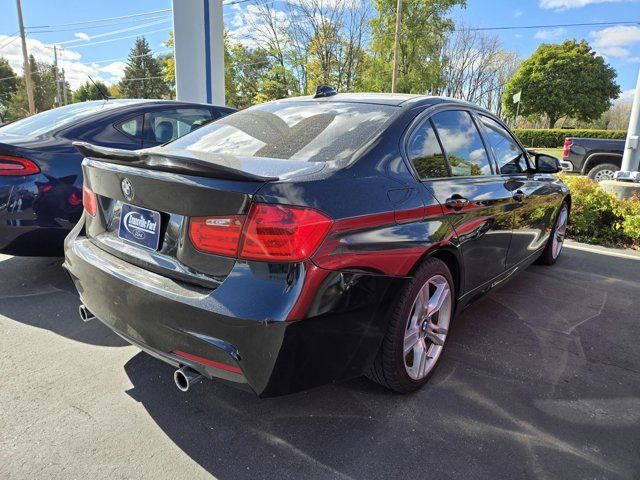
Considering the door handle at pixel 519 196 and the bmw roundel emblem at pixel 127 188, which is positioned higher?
the bmw roundel emblem at pixel 127 188

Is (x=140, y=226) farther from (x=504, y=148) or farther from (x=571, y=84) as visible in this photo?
(x=571, y=84)

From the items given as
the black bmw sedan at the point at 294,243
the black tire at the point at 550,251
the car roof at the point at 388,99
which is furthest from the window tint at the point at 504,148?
the black tire at the point at 550,251

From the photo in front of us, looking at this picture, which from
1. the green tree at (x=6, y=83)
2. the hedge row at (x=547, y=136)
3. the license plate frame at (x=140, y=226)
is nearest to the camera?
the license plate frame at (x=140, y=226)

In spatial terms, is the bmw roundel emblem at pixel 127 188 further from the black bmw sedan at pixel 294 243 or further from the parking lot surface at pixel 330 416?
the parking lot surface at pixel 330 416

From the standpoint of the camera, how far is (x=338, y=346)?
1910 mm

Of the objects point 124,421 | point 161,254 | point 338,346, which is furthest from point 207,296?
point 124,421

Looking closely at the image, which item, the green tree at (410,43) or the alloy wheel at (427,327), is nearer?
the alloy wheel at (427,327)

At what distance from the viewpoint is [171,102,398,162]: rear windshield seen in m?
2.26

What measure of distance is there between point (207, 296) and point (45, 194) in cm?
244

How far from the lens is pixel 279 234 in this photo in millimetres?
1716

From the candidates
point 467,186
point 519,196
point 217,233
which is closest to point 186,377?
point 217,233

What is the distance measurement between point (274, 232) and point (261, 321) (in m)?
0.34

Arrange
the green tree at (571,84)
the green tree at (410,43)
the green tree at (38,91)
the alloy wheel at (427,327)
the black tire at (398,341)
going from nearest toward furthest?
the black tire at (398,341) < the alloy wheel at (427,327) < the green tree at (410,43) < the green tree at (571,84) < the green tree at (38,91)

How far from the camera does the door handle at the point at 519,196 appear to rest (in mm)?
3326
